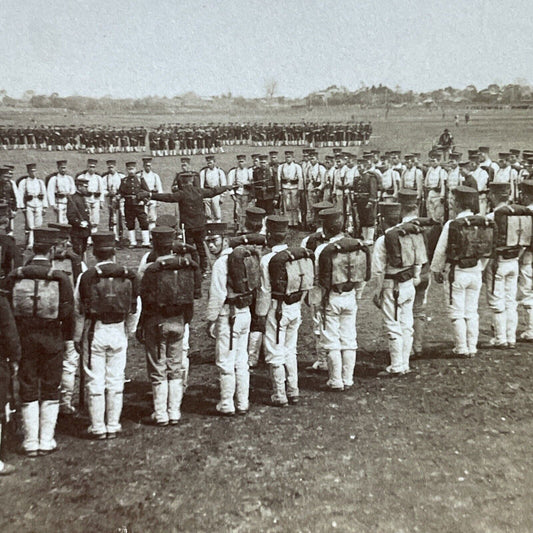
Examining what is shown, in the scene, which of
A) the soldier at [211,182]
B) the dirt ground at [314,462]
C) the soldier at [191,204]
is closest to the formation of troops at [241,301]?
the dirt ground at [314,462]

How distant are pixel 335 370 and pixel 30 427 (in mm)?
3307

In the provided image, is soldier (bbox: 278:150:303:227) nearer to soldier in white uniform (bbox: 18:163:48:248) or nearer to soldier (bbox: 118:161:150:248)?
soldier (bbox: 118:161:150:248)

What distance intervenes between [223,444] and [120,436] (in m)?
1.02

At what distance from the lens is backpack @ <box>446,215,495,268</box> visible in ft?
26.5

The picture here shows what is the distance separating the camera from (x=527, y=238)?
8648mm

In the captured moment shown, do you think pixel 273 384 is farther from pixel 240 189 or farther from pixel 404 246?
pixel 240 189

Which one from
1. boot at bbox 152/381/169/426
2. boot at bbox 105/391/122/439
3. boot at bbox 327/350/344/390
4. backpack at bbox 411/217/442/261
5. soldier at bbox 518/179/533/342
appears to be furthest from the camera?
soldier at bbox 518/179/533/342

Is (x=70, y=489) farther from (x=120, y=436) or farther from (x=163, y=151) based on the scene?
(x=163, y=151)

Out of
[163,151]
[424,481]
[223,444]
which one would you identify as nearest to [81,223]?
[223,444]

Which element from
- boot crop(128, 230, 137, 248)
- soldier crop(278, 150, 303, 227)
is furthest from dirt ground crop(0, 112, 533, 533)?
soldier crop(278, 150, 303, 227)

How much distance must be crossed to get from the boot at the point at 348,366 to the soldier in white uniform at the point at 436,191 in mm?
9554

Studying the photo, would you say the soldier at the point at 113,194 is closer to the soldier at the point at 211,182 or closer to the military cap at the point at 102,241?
A: the soldier at the point at 211,182

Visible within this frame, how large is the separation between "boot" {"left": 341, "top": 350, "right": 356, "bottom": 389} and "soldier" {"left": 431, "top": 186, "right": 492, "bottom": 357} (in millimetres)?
1614

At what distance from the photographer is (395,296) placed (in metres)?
7.80
